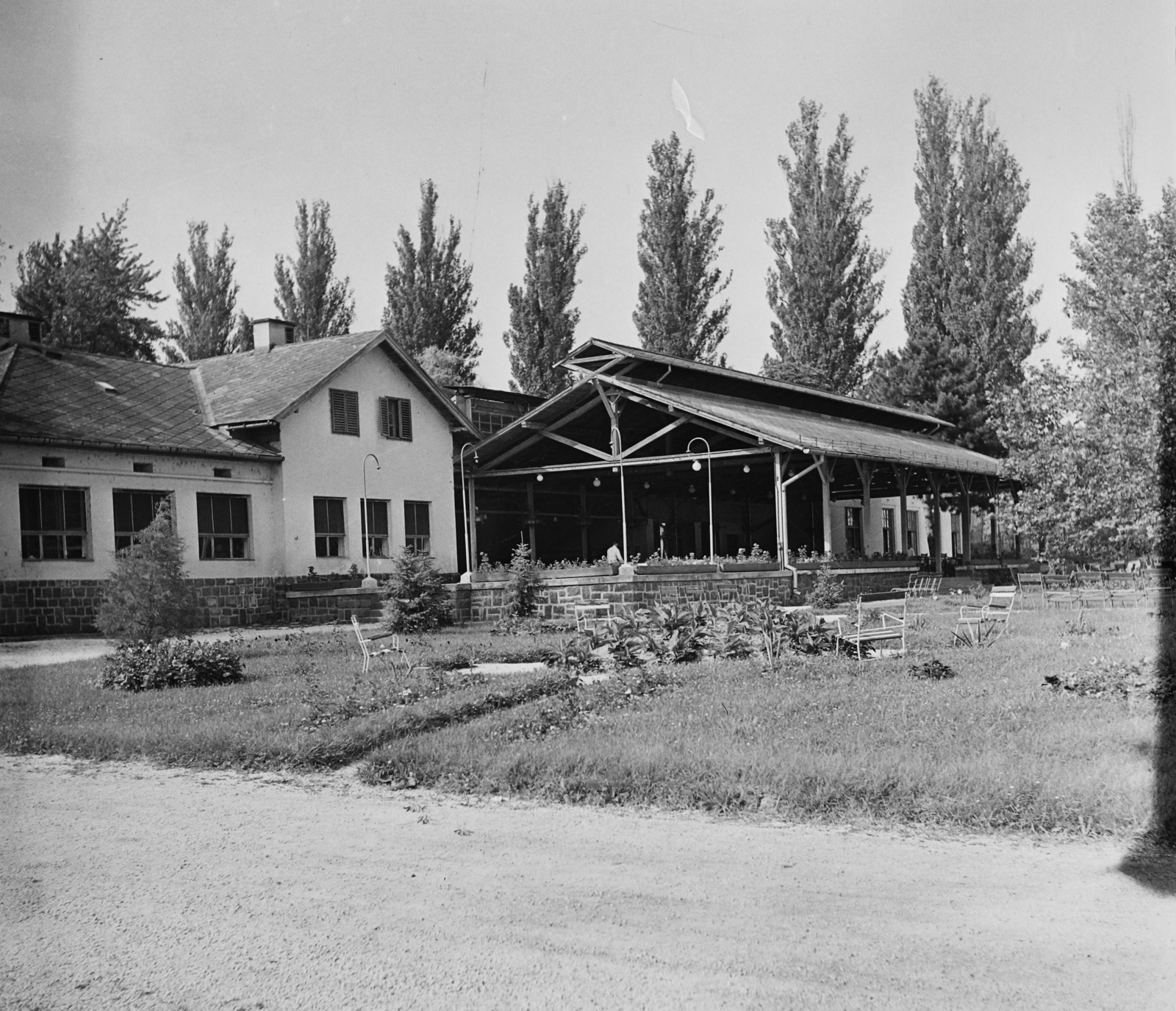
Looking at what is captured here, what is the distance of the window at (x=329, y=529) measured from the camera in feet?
89.9

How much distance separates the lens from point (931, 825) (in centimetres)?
698

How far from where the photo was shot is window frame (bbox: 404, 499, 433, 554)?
2988 centimetres

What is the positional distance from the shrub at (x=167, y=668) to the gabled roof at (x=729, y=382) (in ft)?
51.9

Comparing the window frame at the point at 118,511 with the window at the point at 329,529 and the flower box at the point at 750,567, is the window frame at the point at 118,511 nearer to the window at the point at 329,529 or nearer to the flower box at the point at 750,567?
the window at the point at 329,529

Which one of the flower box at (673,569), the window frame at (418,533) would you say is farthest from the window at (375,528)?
the flower box at (673,569)

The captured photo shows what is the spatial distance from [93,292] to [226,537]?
17240 mm

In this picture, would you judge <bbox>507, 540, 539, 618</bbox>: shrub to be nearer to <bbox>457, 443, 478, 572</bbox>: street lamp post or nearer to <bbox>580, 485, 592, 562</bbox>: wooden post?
<bbox>457, 443, 478, 572</bbox>: street lamp post

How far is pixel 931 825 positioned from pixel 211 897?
403 centimetres

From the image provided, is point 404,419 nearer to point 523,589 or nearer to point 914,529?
point 523,589

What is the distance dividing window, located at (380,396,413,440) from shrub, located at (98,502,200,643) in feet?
47.1

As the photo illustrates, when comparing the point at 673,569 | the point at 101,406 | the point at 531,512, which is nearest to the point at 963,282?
the point at 531,512

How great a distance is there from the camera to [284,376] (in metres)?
28.3

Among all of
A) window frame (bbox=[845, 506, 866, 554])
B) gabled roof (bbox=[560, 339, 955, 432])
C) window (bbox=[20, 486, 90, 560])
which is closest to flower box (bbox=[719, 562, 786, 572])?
gabled roof (bbox=[560, 339, 955, 432])

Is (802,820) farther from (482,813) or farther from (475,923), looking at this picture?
(475,923)
